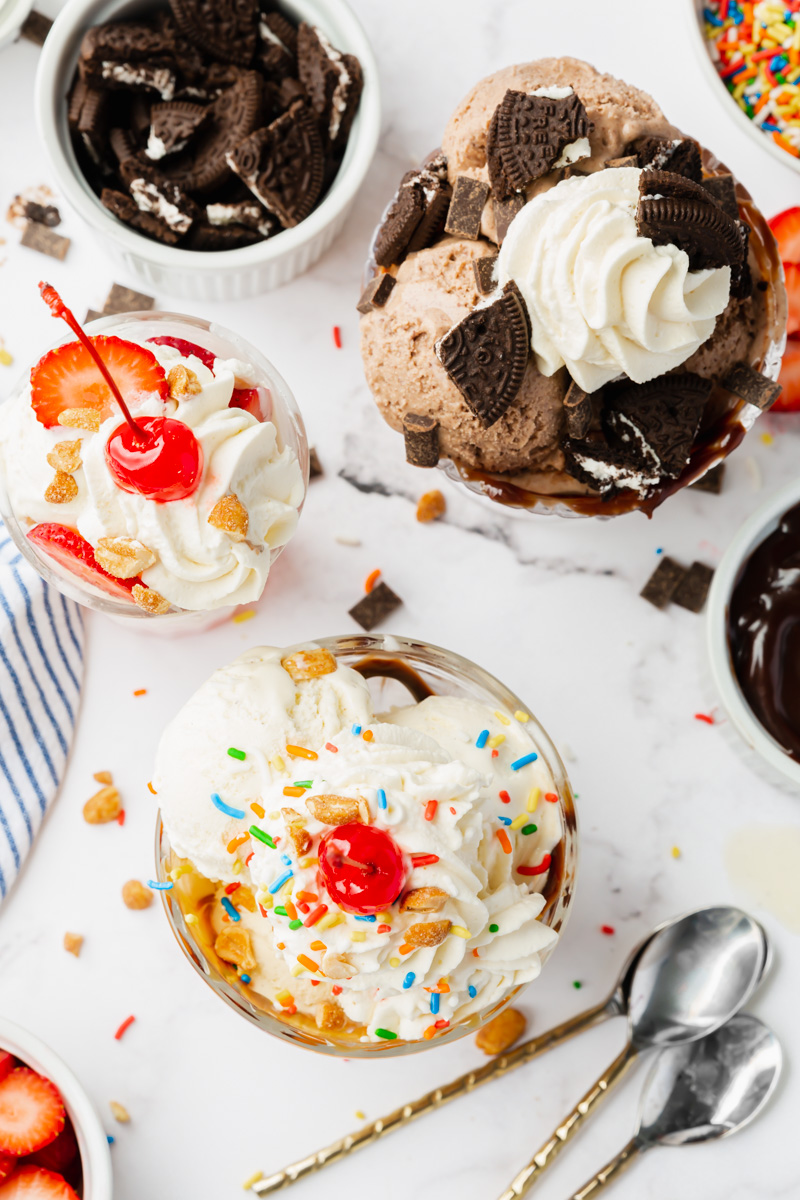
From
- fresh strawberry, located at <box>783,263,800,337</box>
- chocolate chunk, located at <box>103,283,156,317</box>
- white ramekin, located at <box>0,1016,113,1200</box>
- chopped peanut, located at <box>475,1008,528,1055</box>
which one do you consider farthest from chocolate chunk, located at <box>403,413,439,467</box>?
white ramekin, located at <box>0,1016,113,1200</box>

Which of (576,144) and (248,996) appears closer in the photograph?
(576,144)

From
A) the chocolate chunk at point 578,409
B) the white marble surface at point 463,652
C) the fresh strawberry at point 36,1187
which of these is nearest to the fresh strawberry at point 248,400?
the white marble surface at point 463,652

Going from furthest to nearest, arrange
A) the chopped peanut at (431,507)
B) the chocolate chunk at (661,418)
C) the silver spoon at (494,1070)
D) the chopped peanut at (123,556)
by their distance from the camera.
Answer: the chopped peanut at (431,507) < the silver spoon at (494,1070) < the chocolate chunk at (661,418) < the chopped peanut at (123,556)

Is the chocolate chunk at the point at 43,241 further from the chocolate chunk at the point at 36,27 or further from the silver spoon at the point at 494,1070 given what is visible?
the silver spoon at the point at 494,1070

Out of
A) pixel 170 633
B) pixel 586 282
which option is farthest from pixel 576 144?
pixel 170 633

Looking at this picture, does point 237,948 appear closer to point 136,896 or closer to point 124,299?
point 136,896

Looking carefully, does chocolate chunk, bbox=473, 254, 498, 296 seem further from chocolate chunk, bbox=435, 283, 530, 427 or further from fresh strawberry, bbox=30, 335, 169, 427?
fresh strawberry, bbox=30, 335, 169, 427

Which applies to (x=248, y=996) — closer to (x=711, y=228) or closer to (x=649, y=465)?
(x=649, y=465)
